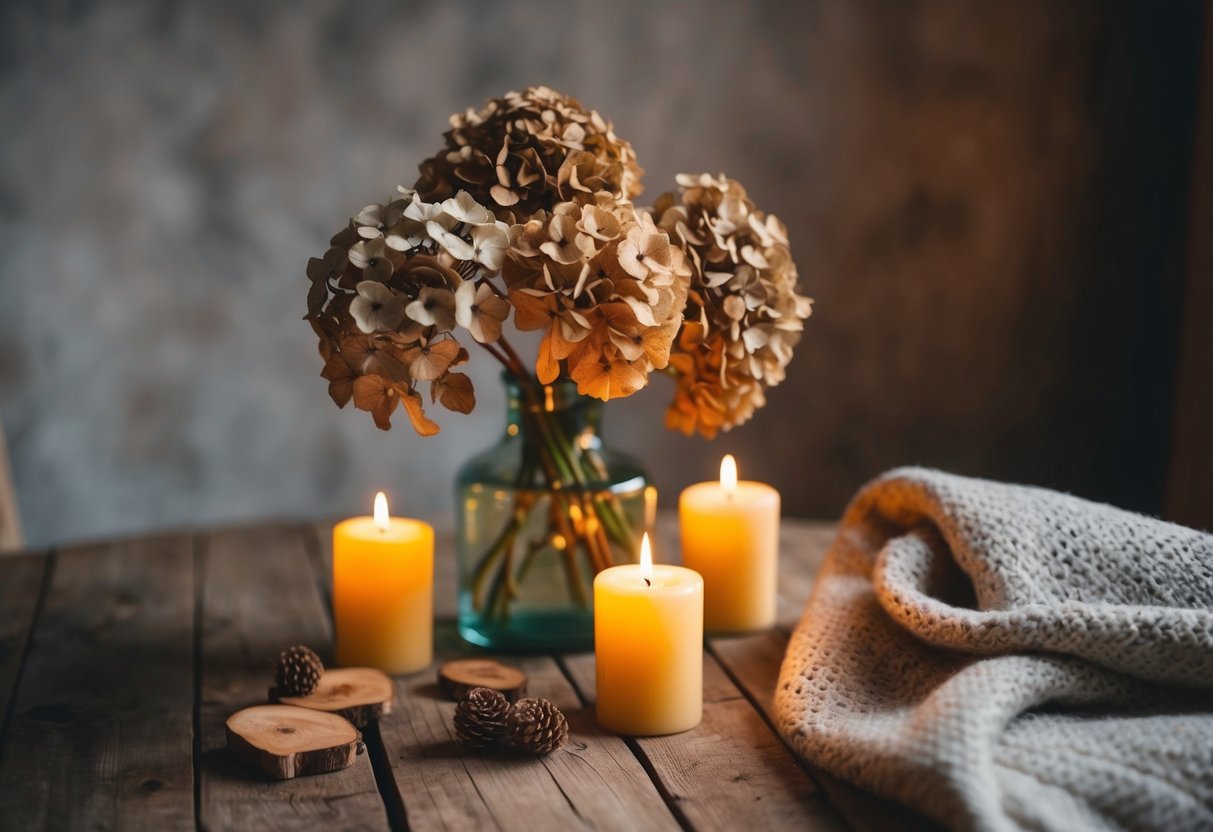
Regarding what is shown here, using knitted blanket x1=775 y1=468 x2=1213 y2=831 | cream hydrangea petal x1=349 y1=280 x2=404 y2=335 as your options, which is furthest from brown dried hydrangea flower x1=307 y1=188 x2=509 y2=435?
knitted blanket x1=775 y1=468 x2=1213 y2=831

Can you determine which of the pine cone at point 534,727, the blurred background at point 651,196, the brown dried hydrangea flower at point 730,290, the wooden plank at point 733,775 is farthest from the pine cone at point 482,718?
the blurred background at point 651,196

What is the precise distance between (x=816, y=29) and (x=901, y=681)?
5.08 ft

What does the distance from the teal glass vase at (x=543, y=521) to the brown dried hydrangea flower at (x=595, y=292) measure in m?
0.18

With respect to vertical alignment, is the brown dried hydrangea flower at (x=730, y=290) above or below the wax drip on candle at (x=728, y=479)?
above

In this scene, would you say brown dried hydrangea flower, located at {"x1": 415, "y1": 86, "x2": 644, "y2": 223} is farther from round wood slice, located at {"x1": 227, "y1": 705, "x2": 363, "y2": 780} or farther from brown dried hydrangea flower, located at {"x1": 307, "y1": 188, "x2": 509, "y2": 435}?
round wood slice, located at {"x1": 227, "y1": 705, "x2": 363, "y2": 780}

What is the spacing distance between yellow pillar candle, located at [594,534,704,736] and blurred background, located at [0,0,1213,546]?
1.36 metres

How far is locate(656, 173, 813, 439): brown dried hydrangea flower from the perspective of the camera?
1.05 meters

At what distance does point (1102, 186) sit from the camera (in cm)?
218

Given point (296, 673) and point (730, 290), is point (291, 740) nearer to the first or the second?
point (296, 673)

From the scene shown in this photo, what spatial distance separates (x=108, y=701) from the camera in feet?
3.47

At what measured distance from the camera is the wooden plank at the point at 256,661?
854 mm

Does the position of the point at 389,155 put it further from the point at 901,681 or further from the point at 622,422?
the point at 901,681

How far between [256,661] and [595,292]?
50cm

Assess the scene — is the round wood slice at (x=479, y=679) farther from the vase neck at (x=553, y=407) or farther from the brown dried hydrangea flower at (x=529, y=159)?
the brown dried hydrangea flower at (x=529, y=159)
